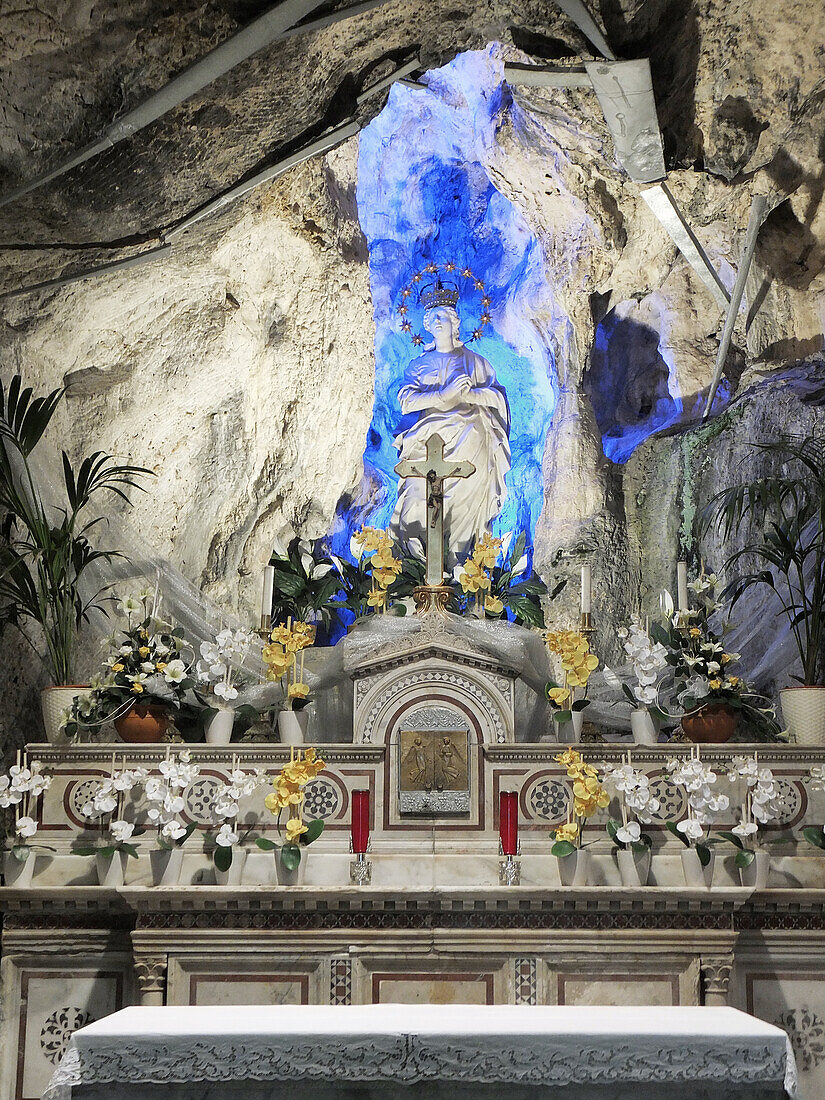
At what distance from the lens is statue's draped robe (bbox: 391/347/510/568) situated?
9766 millimetres

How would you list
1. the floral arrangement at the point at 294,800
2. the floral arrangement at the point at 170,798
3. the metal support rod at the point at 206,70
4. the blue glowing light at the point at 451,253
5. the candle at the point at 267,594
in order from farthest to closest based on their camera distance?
the blue glowing light at the point at 451,253, the candle at the point at 267,594, the metal support rod at the point at 206,70, the floral arrangement at the point at 294,800, the floral arrangement at the point at 170,798

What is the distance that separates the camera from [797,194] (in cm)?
805

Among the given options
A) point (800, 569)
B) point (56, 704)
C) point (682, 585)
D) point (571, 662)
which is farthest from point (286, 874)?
point (800, 569)

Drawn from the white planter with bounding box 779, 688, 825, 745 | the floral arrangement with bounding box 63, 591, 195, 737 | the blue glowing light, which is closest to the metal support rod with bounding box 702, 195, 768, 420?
the blue glowing light

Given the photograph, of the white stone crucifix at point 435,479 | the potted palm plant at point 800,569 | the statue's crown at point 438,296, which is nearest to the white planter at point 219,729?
the white stone crucifix at point 435,479

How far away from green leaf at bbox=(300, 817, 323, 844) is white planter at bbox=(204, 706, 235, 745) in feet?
2.70

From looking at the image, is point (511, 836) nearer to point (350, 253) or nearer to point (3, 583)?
point (3, 583)

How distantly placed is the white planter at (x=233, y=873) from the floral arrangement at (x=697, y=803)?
211cm

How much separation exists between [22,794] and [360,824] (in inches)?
68.5

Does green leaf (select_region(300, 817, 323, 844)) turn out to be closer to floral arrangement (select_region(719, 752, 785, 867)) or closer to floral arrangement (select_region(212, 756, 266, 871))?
floral arrangement (select_region(212, 756, 266, 871))

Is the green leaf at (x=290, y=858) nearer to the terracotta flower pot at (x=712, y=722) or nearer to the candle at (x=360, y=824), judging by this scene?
the candle at (x=360, y=824)

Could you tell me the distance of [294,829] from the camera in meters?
6.05

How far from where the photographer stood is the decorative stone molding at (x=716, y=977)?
5.81 metres

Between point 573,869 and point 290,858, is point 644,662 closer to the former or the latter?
point 573,869
